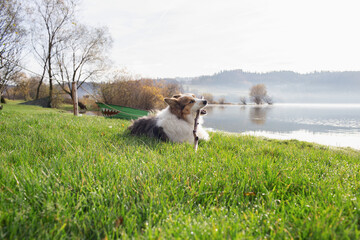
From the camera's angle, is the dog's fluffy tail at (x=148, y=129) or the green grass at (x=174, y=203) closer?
the green grass at (x=174, y=203)

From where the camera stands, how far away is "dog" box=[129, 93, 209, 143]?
13.8 ft

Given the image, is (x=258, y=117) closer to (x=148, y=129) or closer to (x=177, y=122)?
(x=177, y=122)

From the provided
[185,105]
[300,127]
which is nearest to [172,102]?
[185,105]

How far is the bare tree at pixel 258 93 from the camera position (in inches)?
2689

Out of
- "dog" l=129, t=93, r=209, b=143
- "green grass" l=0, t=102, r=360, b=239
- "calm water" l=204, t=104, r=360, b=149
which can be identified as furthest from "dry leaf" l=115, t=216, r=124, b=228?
"calm water" l=204, t=104, r=360, b=149

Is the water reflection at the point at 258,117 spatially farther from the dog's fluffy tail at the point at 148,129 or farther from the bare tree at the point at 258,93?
the bare tree at the point at 258,93

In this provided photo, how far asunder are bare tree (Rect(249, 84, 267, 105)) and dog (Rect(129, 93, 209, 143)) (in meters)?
69.2

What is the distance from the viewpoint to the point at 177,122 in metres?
4.33

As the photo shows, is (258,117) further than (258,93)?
No

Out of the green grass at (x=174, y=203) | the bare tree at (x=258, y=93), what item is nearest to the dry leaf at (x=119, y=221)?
the green grass at (x=174, y=203)

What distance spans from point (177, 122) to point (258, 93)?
70.0 metres

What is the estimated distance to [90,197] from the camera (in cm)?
157

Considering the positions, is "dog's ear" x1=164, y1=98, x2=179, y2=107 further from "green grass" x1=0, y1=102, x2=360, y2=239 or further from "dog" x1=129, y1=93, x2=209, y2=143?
"green grass" x1=0, y1=102, x2=360, y2=239

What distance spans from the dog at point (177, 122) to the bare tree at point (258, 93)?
69218 mm
